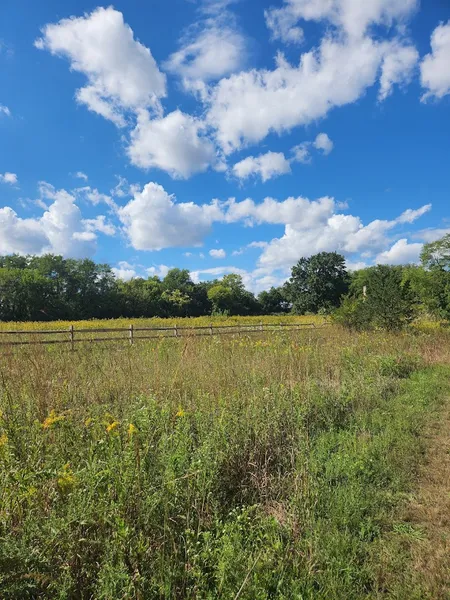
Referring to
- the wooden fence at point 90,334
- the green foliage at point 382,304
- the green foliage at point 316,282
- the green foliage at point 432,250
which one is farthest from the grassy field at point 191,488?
the green foliage at point 316,282

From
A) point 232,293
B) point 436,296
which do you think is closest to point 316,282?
point 232,293

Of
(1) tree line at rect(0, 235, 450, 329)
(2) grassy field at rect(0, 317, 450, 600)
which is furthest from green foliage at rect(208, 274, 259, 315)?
(2) grassy field at rect(0, 317, 450, 600)

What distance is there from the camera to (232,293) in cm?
8512

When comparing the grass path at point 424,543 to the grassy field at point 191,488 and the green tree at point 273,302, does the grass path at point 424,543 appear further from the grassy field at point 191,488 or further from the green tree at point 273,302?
the green tree at point 273,302

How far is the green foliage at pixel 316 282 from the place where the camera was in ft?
232

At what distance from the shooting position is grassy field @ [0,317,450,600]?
212cm

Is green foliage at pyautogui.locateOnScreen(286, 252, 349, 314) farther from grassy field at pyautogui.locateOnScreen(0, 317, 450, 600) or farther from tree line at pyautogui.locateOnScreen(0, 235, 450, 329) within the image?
grassy field at pyautogui.locateOnScreen(0, 317, 450, 600)

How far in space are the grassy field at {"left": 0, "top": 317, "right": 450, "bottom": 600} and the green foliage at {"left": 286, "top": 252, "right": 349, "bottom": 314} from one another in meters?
67.0

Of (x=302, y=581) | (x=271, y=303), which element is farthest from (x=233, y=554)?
(x=271, y=303)

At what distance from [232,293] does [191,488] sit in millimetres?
82393

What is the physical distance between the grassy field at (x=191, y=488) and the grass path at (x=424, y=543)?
0.10 feet

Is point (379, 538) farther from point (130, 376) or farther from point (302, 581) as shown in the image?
point (130, 376)

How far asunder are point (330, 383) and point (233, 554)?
4.92 m

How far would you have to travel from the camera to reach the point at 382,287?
17312mm
